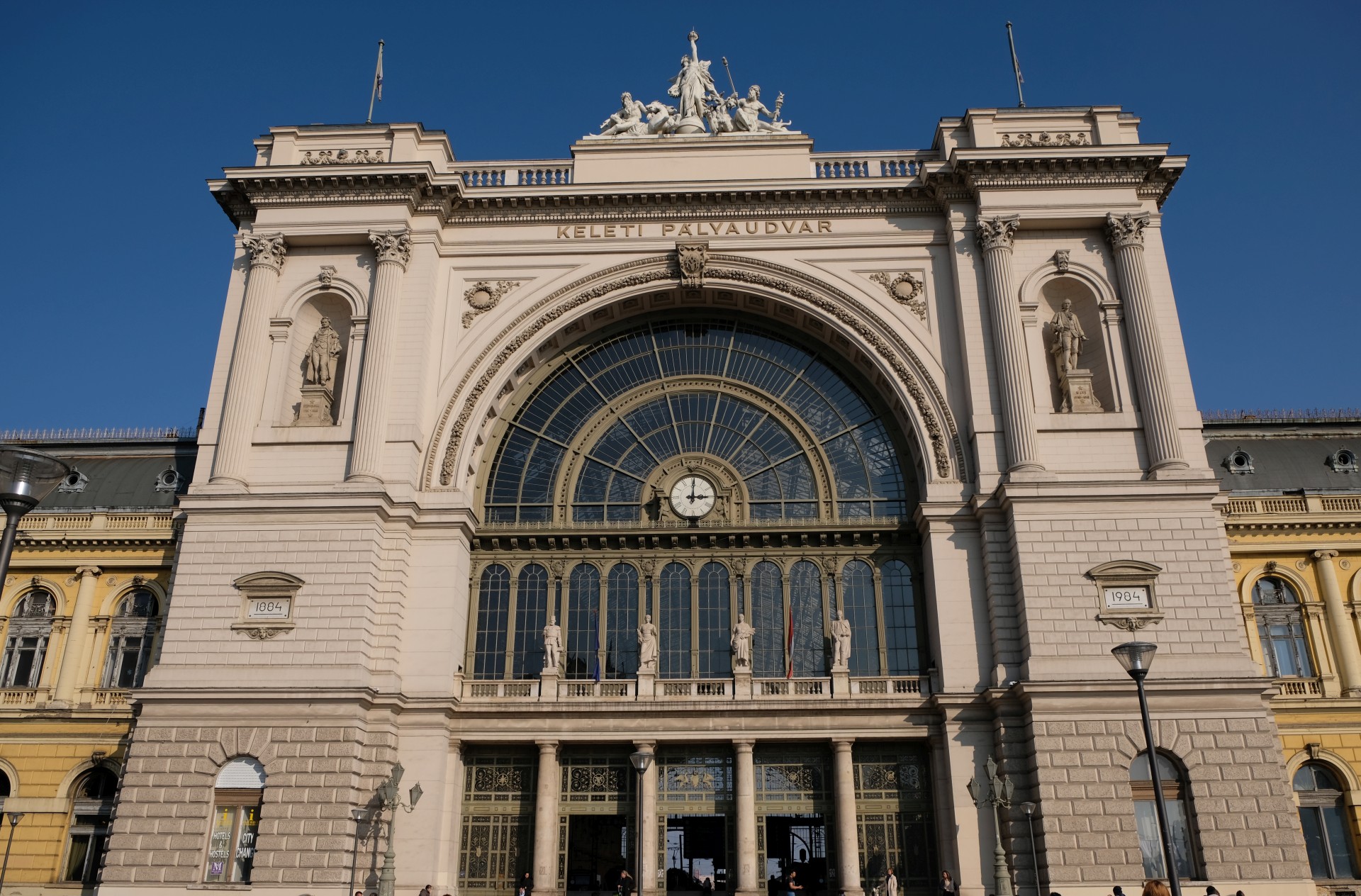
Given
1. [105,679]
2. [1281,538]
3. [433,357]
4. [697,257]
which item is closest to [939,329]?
[697,257]

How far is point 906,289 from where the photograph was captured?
39531 mm

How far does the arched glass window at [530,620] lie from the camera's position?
121ft

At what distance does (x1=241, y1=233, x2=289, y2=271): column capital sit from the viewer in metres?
39.1

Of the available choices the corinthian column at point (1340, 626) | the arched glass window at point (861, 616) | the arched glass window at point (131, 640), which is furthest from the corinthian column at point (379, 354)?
the corinthian column at point (1340, 626)

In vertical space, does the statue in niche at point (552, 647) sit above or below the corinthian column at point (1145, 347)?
below

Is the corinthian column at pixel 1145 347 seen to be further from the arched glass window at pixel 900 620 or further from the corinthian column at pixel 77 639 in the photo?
the corinthian column at pixel 77 639

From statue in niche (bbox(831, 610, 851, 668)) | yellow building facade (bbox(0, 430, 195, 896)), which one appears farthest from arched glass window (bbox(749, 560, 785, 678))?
yellow building facade (bbox(0, 430, 195, 896))

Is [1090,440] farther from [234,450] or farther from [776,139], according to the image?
[234,450]

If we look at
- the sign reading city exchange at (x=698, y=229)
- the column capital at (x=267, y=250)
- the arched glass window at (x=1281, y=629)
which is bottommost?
the arched glass window at (x=1281, y=629)

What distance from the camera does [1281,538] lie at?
134ft

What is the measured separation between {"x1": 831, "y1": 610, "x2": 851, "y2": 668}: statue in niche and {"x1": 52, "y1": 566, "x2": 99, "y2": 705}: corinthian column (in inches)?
1055

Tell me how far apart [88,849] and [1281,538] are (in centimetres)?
4404

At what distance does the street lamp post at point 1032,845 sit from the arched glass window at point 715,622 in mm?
10087

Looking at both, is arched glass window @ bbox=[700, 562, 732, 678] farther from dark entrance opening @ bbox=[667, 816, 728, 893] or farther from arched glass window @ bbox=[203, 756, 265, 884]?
arched glass window @ bbox=[203, 756, 265, 884]
